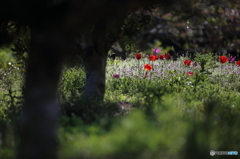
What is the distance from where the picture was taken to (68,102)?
17.4ft

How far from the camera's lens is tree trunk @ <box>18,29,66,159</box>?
3127 mm

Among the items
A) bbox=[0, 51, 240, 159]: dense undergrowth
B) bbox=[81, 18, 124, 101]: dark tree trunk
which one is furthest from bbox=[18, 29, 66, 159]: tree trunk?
bbox=[81, 18, 124, 101]: dark tree trunk

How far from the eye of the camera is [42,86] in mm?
3188

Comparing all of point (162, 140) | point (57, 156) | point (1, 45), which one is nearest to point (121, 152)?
point (162, 140)

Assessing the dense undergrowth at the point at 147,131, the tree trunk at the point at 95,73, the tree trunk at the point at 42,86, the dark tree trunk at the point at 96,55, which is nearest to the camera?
the dense undergrowth at the point at 147,131

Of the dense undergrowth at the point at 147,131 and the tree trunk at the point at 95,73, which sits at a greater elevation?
the tree trunk at the point at 95,73

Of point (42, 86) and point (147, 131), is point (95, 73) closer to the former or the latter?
point (42, 86)

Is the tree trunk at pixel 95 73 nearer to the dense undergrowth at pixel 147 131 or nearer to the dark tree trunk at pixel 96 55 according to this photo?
the dark tree trunk at pixel 96 55

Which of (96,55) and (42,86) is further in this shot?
(96,55)

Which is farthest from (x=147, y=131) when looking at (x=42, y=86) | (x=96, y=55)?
(x=96, y=55)

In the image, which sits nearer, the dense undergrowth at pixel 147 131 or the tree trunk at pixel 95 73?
the dense undergrowth at pixel 147 131

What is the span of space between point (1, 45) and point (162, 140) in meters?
3.54

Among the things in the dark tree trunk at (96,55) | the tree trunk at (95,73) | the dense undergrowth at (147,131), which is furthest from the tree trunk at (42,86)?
the tree trunk at (95,73)

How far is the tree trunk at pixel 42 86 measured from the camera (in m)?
3.13
